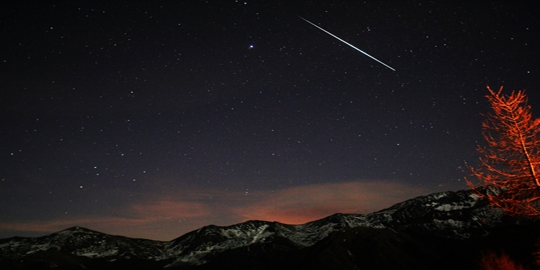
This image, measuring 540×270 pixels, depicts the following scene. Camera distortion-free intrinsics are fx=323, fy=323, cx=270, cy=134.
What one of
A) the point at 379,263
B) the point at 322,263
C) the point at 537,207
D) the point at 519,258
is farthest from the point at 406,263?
the point at 537,207

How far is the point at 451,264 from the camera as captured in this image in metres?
178

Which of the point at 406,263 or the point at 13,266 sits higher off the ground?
the point at 13,266

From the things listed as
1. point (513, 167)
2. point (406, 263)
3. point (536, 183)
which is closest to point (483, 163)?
point (513, 167)

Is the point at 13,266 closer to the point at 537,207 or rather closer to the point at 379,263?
the point at 379,263

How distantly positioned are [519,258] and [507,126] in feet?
594

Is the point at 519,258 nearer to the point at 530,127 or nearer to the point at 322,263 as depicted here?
the point at 322,263

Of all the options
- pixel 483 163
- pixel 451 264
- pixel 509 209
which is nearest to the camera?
pixel 509 209

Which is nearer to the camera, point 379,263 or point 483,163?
point 483,163

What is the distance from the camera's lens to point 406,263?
198 m

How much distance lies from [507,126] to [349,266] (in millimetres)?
210475

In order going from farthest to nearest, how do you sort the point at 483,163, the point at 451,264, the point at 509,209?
the point at 451,264, the point at 483,163, the point at 509,209

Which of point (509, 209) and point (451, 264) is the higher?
point (509, 209)

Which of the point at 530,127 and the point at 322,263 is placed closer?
the point at 530,127

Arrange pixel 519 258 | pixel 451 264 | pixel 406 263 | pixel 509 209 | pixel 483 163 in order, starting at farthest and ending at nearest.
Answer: pixel 406 263 → pixel 451 264 → pixel 519 258 → pixel 483 163 → pixel 509 209
